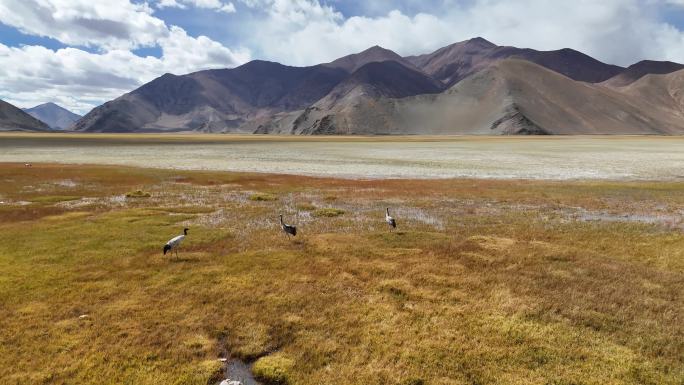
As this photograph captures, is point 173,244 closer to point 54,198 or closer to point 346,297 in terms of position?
point 346,297

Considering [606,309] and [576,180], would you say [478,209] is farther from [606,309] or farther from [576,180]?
[576,180]

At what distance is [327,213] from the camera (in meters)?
32.4

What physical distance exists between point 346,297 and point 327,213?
53.6 feet

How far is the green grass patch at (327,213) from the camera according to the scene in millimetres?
32125

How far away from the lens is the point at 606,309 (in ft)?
49.6

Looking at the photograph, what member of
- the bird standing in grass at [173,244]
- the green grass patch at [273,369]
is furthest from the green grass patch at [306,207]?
the green grass patch at [273,369]

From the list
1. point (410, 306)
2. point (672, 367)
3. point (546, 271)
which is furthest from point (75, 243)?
point (672, 367)

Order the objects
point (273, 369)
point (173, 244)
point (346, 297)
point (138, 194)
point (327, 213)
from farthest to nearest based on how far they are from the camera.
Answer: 1. point (138, 194)
2. point (327, 213)
3. point (173, 244)
4. point (346, 297)
5. point (273, 369)

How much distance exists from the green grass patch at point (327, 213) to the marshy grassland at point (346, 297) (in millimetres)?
239

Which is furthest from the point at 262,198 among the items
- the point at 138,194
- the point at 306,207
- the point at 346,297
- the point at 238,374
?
the point at 238,374

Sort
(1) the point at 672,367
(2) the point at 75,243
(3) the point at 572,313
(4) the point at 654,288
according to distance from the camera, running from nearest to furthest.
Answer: (1) the point at 672,367, (3) the point at 572,313, (4) the point at 654,288, (2) the point at 75,243

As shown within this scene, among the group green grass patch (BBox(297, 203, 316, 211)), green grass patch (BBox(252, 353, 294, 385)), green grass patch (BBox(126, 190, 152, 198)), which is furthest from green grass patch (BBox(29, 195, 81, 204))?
green grass patch (BBox(252, 353, 294, 385))

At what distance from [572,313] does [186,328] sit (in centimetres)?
1280

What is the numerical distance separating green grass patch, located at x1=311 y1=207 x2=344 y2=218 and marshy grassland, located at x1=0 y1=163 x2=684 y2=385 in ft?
0.79
